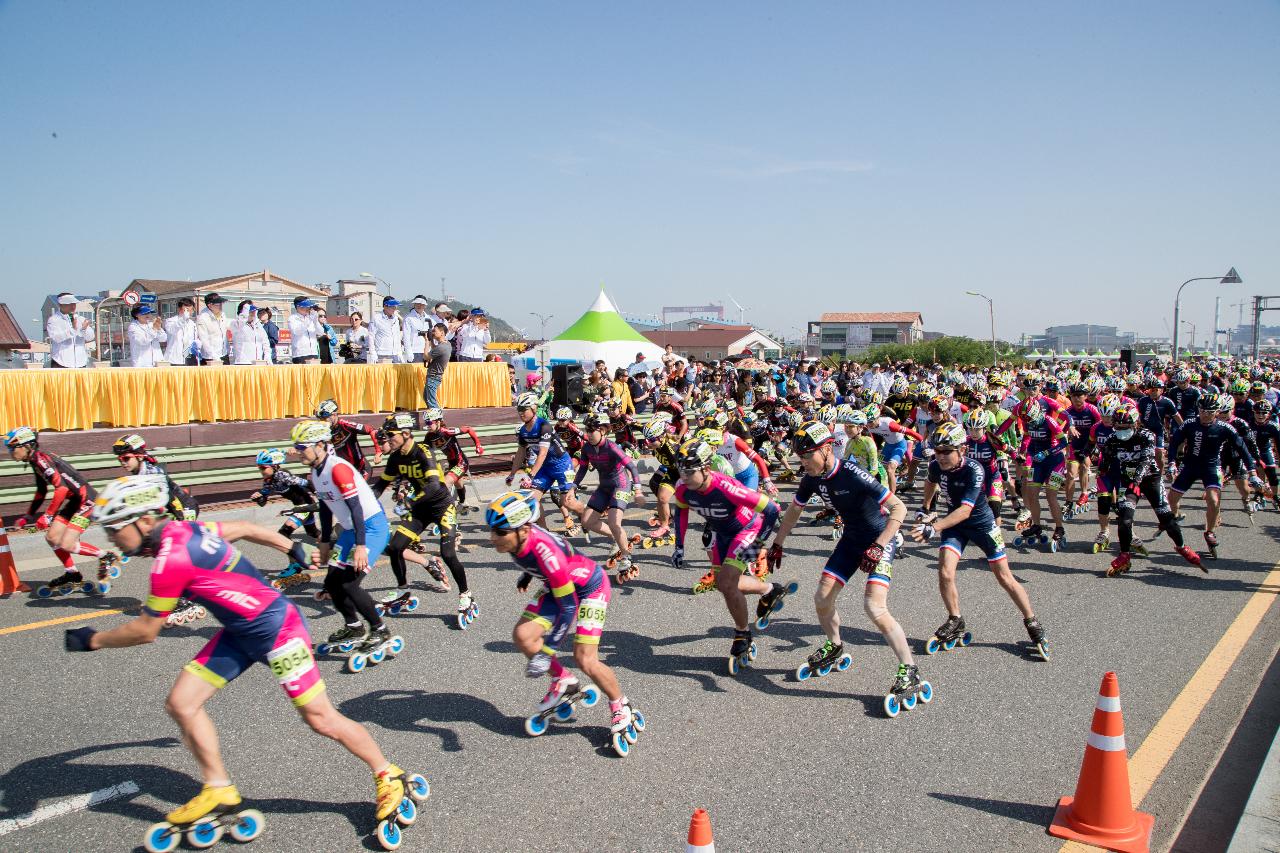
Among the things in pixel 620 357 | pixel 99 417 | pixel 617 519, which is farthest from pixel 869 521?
pixel 620 357

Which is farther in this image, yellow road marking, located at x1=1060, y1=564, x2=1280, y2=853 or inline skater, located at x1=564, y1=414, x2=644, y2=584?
inline skater, located at x1=564, y1=414, x2=644, y2=584

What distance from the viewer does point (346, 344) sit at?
57.2ft

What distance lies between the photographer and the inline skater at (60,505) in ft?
27.8

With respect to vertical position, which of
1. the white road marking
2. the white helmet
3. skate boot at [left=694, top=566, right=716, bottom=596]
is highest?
the white helmet

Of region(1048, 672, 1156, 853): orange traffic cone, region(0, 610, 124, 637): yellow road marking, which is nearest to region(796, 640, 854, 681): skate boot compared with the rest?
region(1048, 672, 1156, 853): orange traffic cone

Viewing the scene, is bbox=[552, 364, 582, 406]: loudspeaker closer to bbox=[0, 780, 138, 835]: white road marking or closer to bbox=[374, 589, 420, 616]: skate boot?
bbox=[374, 589, 420, 616]: skate boot

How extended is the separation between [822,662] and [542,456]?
530 cm

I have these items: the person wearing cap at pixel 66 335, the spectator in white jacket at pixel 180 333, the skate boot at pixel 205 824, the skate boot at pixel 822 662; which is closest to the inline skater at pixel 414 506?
the skate boot at pixel 822 662

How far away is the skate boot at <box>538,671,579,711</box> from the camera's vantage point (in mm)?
5699

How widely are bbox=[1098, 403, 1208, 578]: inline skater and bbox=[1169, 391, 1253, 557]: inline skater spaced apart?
639mm

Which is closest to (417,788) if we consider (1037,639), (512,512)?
(512,512)

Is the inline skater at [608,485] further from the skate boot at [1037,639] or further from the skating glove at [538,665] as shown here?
the skate boot at [1037,639]

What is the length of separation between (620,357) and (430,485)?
2505 cm

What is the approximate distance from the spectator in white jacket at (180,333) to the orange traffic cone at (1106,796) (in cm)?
1515
